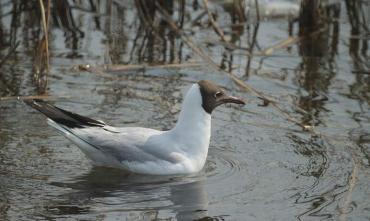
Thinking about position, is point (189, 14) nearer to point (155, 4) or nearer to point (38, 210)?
point (155, 4)

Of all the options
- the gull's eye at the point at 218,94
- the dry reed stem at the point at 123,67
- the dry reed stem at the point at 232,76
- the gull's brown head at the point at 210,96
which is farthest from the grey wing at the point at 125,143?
the dry reed stem at the point at 123,67

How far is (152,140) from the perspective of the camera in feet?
24.6

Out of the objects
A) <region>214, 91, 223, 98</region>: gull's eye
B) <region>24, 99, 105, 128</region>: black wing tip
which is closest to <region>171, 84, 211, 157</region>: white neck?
<region>214, 91, 223, 98</region>: gull's eye

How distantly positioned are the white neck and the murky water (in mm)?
224

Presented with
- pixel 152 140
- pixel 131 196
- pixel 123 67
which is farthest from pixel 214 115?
pixel 131 196

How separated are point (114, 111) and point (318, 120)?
1.96m

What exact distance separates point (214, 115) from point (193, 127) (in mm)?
1383

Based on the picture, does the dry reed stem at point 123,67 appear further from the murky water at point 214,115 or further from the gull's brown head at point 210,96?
the gull's brown head at point 210,96

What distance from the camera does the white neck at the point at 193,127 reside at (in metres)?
7.54

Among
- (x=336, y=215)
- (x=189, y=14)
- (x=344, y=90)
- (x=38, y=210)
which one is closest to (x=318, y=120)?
(x=344, y=90)

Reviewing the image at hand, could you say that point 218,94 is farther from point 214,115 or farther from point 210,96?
point 214,115

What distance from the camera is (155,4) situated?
39.4 feet

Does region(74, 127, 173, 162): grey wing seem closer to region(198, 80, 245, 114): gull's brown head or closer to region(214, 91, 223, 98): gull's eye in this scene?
region(198, 80, 245, 114): gull's brown head

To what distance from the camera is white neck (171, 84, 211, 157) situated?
7539 millimetres
